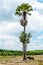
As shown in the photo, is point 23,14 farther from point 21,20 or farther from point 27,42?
point 27,42

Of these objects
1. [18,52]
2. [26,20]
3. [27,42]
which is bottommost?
[18,52]

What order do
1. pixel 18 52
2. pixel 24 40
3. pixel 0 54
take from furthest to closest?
1. pixel 18 52
2. pixel 0 54
3. pixel 24 40

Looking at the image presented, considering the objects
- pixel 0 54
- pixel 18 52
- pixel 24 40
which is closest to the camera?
pixel 24 40

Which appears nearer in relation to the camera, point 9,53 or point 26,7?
point 26,7

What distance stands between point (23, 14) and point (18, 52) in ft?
117

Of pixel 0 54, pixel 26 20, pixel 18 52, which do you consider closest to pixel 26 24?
pixel 26 20

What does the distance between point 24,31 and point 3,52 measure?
31.3m

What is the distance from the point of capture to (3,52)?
105125 mm

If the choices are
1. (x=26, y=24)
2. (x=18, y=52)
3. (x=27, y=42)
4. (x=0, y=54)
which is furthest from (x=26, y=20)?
(x=18, y=52)

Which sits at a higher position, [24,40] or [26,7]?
A: [26,7]

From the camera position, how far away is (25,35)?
75688 millimetres

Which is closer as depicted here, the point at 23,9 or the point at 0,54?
the point at 23,9

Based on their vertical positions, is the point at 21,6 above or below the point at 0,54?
above

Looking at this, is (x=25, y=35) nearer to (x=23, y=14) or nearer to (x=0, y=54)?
(x=23, y=14)
